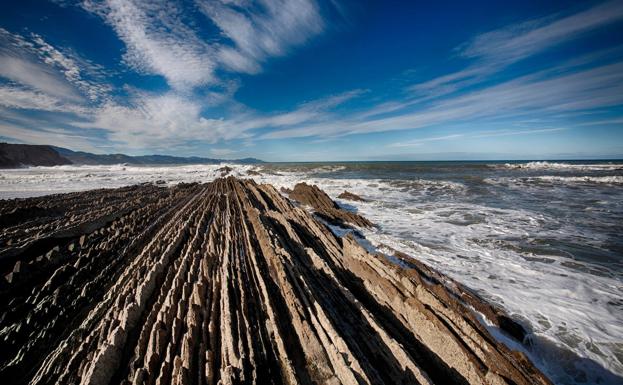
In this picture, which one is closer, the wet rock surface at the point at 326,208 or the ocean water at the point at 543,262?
the ocean water at the point at 543,262

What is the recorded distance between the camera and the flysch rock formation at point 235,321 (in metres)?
3.29

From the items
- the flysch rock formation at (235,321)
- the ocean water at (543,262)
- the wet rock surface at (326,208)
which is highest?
the flysch rock formation at (235,321)

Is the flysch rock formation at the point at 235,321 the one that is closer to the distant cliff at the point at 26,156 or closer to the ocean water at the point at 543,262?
the ocean water at the point at 543,262

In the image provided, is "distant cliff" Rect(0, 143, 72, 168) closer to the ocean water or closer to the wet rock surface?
the wet rock surface

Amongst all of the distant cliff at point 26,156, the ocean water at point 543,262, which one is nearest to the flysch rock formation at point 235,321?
the ocean water at point 543,262

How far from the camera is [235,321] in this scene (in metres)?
4.17

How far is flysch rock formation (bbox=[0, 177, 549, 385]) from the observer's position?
3.29m

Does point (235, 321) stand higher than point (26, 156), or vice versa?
point (26, 156)

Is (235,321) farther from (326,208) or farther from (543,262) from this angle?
(326,208)

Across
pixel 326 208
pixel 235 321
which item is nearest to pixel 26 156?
pixel 326 208

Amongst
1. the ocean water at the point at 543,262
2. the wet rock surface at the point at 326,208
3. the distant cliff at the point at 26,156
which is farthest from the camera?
the distant cliff at the point at 26,156

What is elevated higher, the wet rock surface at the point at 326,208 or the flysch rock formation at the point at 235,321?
the flysch rock formation at the point at 235,321

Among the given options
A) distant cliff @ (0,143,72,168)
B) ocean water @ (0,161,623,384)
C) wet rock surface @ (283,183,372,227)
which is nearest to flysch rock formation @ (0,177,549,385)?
ocean water @ (0,161,623,384)

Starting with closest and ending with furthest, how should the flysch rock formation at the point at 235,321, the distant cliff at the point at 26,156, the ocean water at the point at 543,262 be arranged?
the flysch rock formation at the point at 235,321
the ocean water at the point at 543,262
the distant cliff at the point at 26,156
